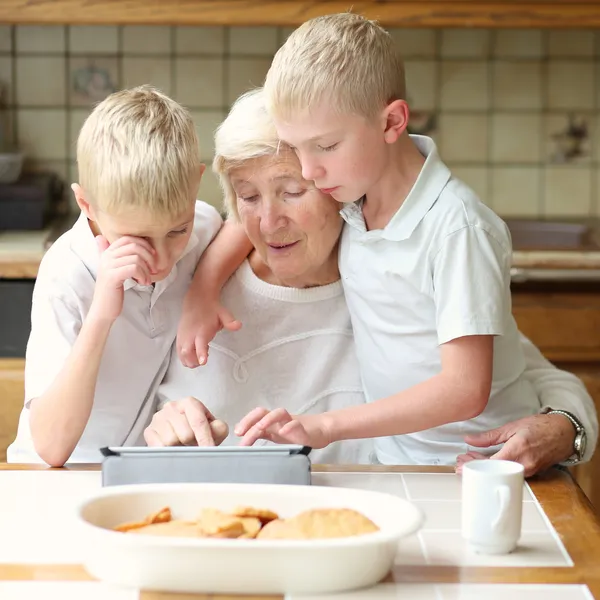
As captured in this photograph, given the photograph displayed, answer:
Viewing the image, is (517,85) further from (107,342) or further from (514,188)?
(107,342)

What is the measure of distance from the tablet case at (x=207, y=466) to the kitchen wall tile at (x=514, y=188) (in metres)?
2.00

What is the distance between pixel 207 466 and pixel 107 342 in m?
0.41

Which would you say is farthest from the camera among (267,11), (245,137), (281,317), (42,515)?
(267,11)

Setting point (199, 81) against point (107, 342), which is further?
point (199, 81)

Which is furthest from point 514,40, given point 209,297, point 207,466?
point 207,466

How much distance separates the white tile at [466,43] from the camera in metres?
2.97

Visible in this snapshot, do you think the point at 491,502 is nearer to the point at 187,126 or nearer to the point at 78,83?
the point at 187,126

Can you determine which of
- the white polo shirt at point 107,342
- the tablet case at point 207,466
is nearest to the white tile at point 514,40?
the white polo shirt at point 107,342

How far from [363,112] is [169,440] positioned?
19.7 inches

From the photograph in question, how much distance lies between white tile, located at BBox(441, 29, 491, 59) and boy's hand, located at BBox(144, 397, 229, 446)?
192cm

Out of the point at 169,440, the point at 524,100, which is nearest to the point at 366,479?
the point at 169,440

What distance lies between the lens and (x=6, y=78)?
117 inches

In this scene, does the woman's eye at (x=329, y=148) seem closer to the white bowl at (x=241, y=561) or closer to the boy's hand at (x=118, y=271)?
the boy's hand at (x=118, y=271)

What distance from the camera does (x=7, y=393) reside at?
7.79ft
